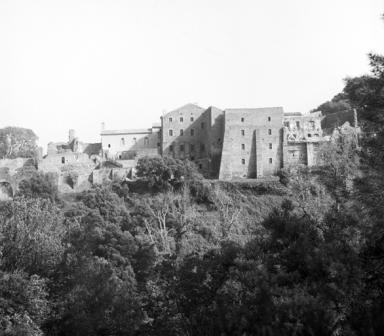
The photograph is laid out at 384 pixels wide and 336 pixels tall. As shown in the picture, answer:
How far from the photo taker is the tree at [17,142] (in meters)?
72.7

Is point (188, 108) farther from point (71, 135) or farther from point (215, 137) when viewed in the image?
point (71, 135)

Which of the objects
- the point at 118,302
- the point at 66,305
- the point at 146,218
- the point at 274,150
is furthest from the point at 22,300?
the point at 274,150

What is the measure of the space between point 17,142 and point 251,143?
31.5 m

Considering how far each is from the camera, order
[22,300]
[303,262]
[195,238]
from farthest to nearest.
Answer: [195,238], [22,300], [303,262]

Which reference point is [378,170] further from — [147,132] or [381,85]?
[147,132]

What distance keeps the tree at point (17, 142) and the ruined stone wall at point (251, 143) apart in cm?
2563

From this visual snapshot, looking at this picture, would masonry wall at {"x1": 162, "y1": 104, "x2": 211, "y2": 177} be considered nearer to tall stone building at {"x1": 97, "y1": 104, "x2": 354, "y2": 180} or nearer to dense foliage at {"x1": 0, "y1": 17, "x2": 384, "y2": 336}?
tall stone building at {"x1": 97, "y1": 104, "x2": 354, "y2": 180}

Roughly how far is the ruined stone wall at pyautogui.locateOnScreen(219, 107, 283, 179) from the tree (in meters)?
25.6

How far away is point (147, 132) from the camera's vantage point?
63281 mm

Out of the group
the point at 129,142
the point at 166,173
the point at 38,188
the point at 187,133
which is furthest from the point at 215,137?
the point at 38,188

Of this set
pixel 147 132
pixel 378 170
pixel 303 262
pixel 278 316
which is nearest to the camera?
pixel 278 316

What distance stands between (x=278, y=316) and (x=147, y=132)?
48361 mm

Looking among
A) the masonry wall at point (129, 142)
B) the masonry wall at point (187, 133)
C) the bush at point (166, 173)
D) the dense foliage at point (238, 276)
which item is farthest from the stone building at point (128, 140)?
the dense foliage at point (238, 276)

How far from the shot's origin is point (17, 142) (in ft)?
245
